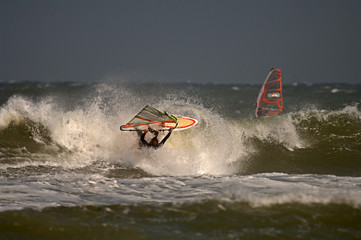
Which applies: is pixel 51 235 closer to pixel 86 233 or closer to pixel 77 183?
pixel 86 233

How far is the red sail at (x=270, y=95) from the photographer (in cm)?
1085

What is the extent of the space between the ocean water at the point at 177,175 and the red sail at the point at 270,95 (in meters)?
0.82

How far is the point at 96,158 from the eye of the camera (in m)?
9.27

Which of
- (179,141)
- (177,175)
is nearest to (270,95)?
(179,141)

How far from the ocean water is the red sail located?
82 centimetres

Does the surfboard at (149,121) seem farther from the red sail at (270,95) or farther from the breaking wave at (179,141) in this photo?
the red sail at (270,95)

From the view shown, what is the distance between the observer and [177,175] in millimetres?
7918

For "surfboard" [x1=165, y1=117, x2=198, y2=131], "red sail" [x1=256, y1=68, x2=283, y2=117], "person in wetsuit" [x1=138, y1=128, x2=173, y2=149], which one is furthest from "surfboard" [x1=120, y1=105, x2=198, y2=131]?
"red sail" [x1=256, y1=68, x2=283, y2=117]

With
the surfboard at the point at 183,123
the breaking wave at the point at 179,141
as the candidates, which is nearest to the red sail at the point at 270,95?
the breaking wave at the point at 179,141

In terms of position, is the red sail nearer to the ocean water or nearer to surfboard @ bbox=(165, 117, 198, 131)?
the ocean water

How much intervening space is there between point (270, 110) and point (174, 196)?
555 cm

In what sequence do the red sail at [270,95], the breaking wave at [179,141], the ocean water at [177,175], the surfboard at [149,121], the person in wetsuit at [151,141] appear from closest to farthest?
the ocean water at [177,175] < the person in wetsuit at [151,141] < the breaking wave at [179,141] < the surfboard at [149,121] < the red sail at [270,95]

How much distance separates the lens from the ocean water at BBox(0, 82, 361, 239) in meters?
4.95

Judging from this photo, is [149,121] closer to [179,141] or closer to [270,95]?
[179,141]
